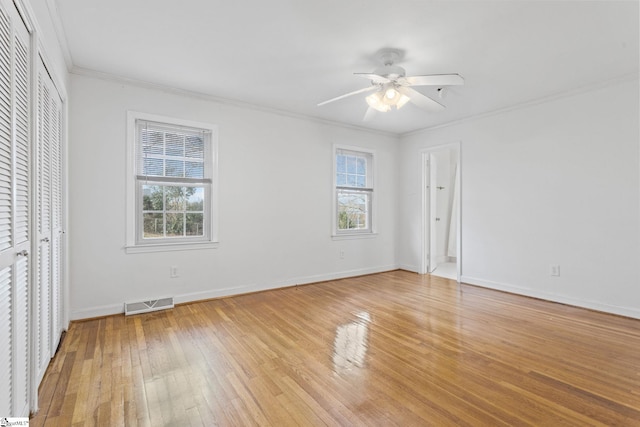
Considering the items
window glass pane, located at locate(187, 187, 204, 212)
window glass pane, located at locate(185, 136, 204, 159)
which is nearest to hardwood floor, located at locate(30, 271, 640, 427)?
window glass pane, located at locate(187, 187, 204, 212)

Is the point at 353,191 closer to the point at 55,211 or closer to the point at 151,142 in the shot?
the point at 151,142

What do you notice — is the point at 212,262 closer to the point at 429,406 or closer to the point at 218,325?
the point at 218,325

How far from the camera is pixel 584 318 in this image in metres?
3.21

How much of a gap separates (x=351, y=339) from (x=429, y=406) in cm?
99

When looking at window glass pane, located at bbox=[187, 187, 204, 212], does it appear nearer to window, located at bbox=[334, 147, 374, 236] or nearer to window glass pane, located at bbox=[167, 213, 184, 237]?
window glass pane, located at bbox=[167, 213, 184, 237]

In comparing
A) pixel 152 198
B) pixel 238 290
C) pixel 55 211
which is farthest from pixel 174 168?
pixel 238 290

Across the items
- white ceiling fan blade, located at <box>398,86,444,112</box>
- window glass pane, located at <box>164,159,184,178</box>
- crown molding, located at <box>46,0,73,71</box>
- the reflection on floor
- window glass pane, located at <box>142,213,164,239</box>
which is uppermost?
crown molding, located at <box>46,0,73,71</box>

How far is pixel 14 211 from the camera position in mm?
Result: 1468

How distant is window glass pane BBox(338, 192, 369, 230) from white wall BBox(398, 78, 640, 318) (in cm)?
157

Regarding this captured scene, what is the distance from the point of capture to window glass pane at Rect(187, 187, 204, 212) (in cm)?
372

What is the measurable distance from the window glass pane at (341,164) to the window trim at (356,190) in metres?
0.09

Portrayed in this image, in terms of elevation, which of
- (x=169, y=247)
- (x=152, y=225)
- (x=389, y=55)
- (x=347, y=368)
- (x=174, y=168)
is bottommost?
(x=347, y=368)

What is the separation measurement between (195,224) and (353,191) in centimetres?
260

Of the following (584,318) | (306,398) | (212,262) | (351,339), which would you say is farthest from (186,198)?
(584,318)
